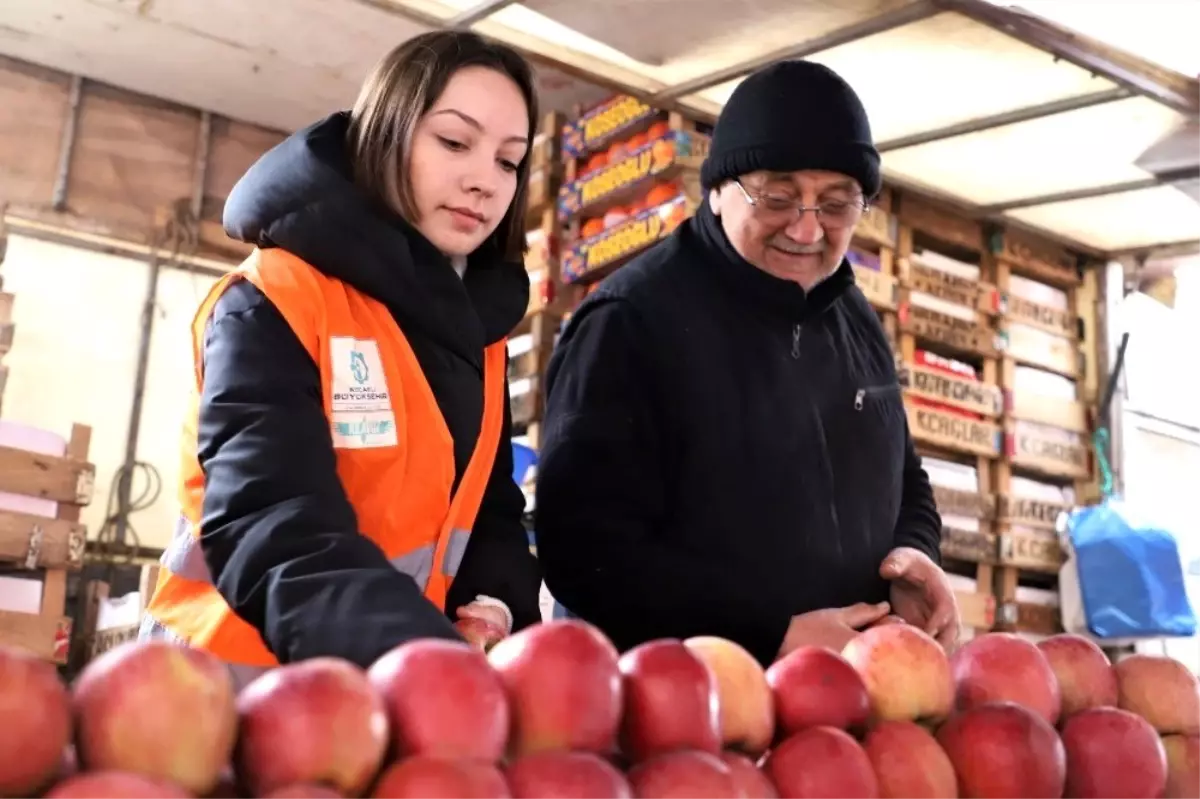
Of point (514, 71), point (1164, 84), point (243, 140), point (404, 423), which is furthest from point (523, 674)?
point (243, 140)

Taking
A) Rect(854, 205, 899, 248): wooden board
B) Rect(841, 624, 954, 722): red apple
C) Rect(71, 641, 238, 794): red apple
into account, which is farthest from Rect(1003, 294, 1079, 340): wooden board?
Rect(71, 641, 238, 794): red apple

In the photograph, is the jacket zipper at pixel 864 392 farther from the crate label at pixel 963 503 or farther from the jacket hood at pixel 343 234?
the crate label at pixel 963 503

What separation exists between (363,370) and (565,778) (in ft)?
1.92

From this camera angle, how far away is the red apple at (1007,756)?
0.90m

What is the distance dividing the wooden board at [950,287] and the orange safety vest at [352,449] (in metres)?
4.01

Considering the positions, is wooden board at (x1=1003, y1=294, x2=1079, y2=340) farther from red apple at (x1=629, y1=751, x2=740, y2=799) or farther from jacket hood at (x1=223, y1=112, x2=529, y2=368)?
red apple at (x1=629, y1=751, x2=740, y2=799)

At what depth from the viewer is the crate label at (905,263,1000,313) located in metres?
5.00

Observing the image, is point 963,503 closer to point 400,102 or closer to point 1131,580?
point 1131,580

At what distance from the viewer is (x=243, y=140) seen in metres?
5.48

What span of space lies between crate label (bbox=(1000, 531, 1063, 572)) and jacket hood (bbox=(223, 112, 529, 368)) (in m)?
4.30

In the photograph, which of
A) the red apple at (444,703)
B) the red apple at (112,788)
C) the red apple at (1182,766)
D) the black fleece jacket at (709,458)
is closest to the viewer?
the red apple at (112,788)

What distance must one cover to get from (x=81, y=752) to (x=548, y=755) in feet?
0.82

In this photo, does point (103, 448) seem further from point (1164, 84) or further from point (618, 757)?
point (618, 757)

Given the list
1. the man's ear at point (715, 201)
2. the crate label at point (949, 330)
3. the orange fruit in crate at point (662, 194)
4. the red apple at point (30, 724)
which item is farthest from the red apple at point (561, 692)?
the crate label at point (949, 330)
